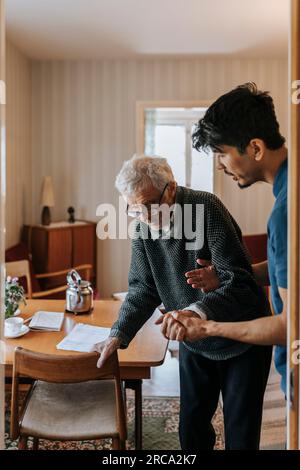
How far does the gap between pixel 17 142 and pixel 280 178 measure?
157 inches

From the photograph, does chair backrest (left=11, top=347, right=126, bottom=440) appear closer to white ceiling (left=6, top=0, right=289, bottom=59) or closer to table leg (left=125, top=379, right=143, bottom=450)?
table leg (left=125, top=379, right=143, bottom=450)

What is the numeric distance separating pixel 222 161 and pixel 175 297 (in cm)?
61

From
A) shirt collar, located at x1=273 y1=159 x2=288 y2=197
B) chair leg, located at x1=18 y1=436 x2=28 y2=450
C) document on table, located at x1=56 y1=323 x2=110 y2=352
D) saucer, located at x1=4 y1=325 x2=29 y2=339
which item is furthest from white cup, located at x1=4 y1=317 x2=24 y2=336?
shirt collar, located at x1=273 y1=159 x2=288 y2=197

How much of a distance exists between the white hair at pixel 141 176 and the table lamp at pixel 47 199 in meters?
3.32

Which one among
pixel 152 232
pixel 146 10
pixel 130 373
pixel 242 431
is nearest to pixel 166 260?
pixel 152 232

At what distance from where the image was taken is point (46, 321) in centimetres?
232

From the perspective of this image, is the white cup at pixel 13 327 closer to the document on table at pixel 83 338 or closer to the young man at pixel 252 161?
the document on table at pixel 83 338


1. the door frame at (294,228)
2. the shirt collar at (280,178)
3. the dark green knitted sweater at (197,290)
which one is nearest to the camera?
the door frame at (294,228)

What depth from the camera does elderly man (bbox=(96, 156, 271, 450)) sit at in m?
1.56

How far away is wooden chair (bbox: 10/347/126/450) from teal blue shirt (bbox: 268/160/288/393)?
733 mm

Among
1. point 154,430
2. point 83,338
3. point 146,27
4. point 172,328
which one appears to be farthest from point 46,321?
point 146,27

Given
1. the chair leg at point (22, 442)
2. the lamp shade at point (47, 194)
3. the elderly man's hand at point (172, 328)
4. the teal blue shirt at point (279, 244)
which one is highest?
the lamp shade at point (47, 194)

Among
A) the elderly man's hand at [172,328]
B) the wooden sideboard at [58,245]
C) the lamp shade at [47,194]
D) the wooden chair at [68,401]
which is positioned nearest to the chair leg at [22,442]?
Answer: the wooden chair at [68,401]

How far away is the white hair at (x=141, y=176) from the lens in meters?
1.63
